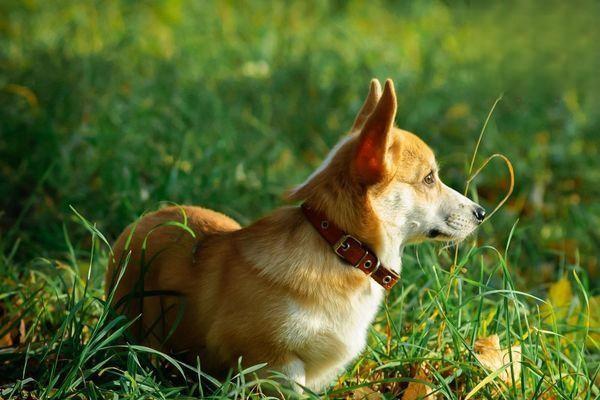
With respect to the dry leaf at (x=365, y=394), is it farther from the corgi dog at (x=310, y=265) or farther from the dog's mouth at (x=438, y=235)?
the dog's mouth at (x=438, y=235)

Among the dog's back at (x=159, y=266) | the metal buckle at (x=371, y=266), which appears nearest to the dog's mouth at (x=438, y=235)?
the metal buckle at (x=371, y=266)

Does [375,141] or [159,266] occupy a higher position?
[375,141]

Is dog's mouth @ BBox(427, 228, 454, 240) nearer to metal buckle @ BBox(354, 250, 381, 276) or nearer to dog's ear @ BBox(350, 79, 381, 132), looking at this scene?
metal buckle @ BBox(354, 250, 381, 276)

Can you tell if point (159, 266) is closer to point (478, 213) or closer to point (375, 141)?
point (375, 141)

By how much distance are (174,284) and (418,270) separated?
123 centimetres

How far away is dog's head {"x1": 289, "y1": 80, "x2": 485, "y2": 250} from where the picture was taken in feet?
9.49

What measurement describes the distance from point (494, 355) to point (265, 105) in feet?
11.5

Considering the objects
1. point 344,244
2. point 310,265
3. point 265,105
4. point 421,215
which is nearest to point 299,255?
point 310,265

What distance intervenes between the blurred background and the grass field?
0.02m

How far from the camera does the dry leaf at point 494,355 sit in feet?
10.2

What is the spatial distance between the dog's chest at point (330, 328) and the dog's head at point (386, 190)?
239mm

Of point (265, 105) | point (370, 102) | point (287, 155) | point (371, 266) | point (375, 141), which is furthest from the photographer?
point (265, 105)

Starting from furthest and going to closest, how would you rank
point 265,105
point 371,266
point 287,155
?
point 265,105, point 287,155, point 371,266

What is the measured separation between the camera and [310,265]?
9.61ft
